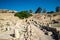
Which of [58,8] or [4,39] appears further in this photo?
[58,8]

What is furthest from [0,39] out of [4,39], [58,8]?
[58,8]

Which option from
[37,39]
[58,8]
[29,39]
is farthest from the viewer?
[58,8]

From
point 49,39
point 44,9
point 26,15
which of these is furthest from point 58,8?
point 49,39

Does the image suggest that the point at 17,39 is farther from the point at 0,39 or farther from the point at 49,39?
the point at 49,39

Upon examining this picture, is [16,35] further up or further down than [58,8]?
further down

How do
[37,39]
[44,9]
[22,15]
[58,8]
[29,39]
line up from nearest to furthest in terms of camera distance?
1. [29,39]
2. [37,39]
3. [22,15]
4. [58,8]
5. [44,9]

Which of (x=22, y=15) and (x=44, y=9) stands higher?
(x=44, y=9)

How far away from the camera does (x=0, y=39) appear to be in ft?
42.0

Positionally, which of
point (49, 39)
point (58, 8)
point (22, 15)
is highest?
point (58, 8)

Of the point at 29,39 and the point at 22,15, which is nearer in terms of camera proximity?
the point at 29,39

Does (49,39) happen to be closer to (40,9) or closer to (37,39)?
(37,39)

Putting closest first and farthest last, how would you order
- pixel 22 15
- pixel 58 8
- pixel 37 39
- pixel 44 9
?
1. pixel 37 39
2. pixel 22 15
3. pixel 58 8
4. pixel 44 9

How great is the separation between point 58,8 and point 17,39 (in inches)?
3072

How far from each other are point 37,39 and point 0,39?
3328 millimetres
